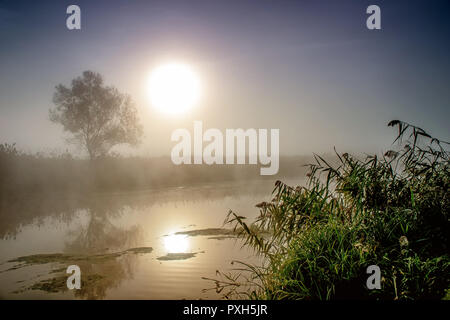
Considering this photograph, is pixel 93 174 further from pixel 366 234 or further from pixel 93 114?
pixel 366 234

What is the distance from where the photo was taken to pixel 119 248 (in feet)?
29.6

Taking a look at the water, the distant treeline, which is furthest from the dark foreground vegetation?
the distant treeline

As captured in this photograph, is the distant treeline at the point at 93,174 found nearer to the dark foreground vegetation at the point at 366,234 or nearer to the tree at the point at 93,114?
the tree at the point at 93,114

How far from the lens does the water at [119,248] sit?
6250 millimetres

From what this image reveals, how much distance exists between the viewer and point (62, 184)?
2138cm

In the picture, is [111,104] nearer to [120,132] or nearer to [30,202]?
[120,132]

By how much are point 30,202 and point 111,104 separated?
35.8ft

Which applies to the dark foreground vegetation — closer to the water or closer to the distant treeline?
the water

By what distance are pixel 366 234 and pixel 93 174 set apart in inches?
835

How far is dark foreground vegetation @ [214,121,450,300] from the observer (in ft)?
13.0

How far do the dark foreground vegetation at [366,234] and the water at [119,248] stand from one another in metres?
1.81

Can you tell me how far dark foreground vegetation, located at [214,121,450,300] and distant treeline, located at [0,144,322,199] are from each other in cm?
1803

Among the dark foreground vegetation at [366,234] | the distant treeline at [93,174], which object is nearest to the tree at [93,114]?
the distant treeline at [93,174]

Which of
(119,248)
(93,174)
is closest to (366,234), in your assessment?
(119,248)
